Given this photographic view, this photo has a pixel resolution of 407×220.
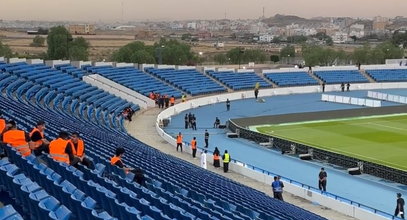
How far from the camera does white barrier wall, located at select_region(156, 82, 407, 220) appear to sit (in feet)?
61.2

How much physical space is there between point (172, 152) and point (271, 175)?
698 cm

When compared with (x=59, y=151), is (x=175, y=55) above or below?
below

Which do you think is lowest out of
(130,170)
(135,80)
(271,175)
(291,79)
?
(291,79)

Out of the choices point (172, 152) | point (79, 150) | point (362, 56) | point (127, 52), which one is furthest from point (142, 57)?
point (79, 150)

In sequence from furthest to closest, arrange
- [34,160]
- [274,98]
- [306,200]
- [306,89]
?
1. [306,89]
2. [274,98]
3. [306,200]
4. [34,160]

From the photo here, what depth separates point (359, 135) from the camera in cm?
3481

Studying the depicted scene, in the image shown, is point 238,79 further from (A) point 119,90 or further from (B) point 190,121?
(B) point 190,121

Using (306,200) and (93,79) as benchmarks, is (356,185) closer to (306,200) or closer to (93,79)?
(306,200)

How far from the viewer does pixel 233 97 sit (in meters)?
51.7

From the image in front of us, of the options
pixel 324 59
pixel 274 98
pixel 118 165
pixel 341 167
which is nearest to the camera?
pixel 118 165

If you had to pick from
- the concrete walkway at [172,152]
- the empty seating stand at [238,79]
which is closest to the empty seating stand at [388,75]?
the empty seating stand at [238,79]

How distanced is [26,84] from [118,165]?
2146 cm

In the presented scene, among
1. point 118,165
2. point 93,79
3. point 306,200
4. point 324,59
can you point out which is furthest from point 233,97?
point 324,59

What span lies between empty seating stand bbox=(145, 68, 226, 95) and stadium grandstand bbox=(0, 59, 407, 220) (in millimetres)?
121
